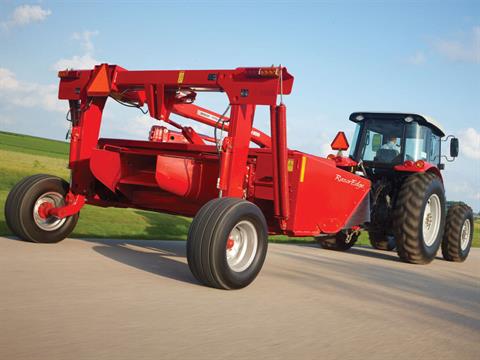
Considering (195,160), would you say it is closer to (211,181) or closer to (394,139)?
(211,181)

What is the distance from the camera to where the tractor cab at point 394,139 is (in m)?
8.51

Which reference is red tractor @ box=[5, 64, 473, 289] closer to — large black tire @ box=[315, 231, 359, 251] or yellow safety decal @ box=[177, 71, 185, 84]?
yellow safety decal @ box=[177, 71, 185, 84]

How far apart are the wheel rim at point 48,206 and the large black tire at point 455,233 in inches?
244

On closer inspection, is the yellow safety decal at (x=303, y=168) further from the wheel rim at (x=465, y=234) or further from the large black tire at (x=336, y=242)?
the wheel rim at (x=465, y=234)

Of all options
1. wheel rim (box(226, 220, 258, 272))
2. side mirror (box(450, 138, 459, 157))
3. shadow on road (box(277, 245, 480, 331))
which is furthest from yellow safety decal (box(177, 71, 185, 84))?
side mirror (box(450, 138, 459, 157))

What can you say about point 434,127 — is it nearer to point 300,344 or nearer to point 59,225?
point 59,225

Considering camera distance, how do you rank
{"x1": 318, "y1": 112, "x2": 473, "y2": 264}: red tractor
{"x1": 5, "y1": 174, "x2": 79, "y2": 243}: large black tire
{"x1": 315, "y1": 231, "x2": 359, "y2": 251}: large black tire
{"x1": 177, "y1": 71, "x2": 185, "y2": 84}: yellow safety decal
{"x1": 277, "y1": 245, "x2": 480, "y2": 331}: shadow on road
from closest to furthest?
{"x1": 277, "y1": 245, "x2": 480, "y2": 331}: shadow on road < {"x1": 177, "y1": 71, "x2": 185, "y2": 84}: yellow safety decal < {"x1": 5, "y1": 174, "x2": 79, "y2": 243}: large black tire < {"x1": 318, "y1": 112, "x2": 473, "y2": 264}: red tractor < {"x1": 315, "y1": 231, "x2": 359, "y2": 251}: large black tire

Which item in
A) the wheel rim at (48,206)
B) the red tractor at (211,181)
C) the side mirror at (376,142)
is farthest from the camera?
the side mirror at (376,142)

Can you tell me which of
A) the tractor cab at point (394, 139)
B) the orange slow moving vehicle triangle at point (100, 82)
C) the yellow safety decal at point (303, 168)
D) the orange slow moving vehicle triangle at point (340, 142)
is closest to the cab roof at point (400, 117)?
the tractor cab at point (394, 139)

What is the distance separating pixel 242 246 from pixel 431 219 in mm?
4509

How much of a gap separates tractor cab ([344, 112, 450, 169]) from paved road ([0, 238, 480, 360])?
268 centimetres

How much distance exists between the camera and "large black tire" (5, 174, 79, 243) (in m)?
6.01

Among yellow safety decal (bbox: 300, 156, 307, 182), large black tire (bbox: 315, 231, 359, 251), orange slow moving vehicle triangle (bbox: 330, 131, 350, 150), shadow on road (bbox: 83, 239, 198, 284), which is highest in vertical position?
orange slow moving vehicle triangle (bbox: 330, 131, 350, 150)

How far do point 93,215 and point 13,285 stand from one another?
6.77 metres
